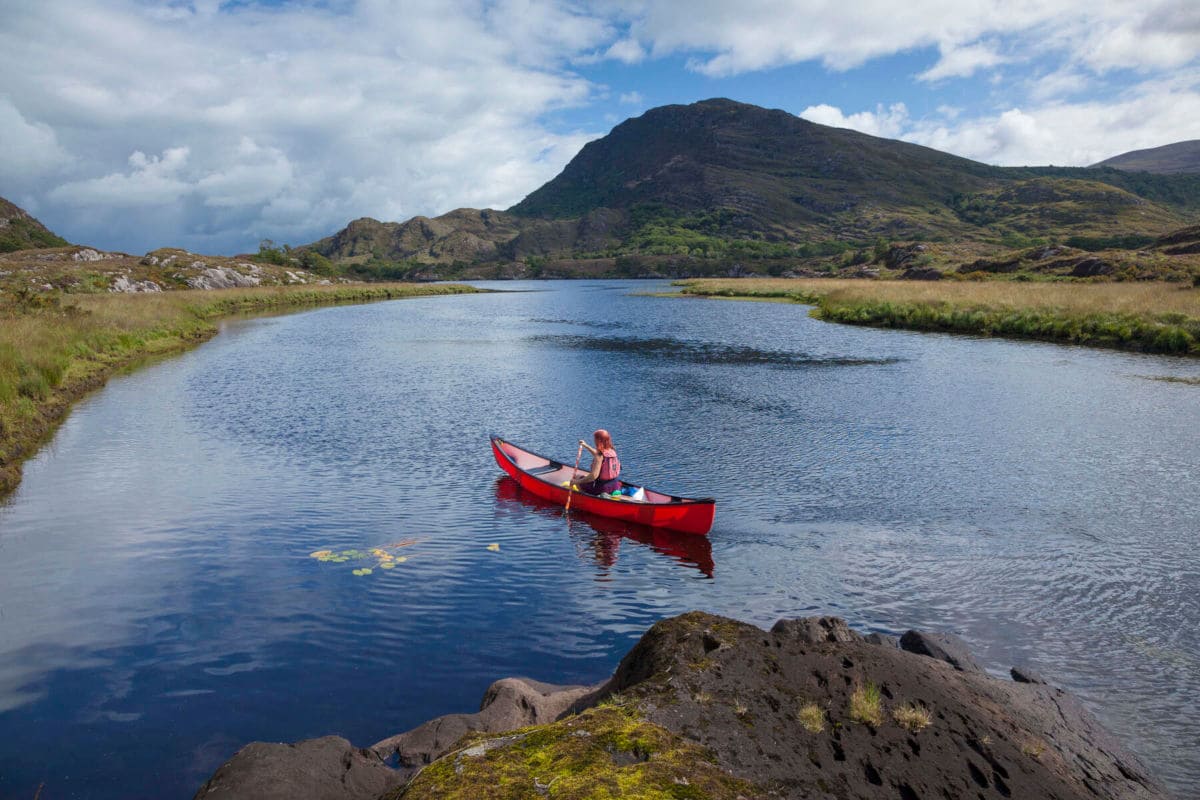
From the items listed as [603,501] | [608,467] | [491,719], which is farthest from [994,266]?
[491,719]

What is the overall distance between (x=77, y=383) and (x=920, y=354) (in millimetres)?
45612

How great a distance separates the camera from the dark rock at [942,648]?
947 centimetres

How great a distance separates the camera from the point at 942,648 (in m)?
9.74

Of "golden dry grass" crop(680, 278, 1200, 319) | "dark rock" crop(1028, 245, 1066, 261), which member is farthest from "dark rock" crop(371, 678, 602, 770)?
"dark rock" crop(1028, 245, 1066, 261)

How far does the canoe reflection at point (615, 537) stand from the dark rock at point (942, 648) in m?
4.84

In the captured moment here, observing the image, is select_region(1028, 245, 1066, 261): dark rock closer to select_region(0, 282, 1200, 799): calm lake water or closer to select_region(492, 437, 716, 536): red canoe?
select_region(0, 282, 1200, 799): calm lake water

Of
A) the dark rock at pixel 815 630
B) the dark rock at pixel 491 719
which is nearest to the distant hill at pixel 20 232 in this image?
the dark rock at pixel 491 719

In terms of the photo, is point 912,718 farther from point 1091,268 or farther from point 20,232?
point 20,232

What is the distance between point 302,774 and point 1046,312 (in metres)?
57.4

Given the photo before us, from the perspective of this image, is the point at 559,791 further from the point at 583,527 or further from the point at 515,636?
the point at 583,527

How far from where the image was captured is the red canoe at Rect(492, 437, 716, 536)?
16052mm

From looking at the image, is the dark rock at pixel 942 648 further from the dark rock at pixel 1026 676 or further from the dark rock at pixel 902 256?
the dark rock at pixel 902 256

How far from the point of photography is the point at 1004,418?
2742 cm

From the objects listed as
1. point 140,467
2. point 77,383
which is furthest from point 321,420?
point 77,383
